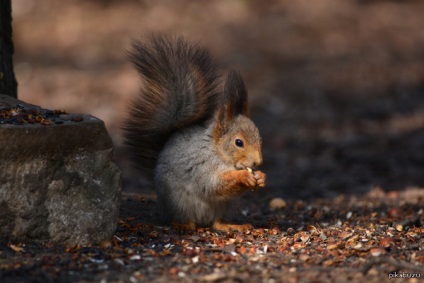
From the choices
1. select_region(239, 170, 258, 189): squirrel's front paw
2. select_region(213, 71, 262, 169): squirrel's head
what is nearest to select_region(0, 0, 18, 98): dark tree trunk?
select_region(213, 71, 262, 169): squirrel's head

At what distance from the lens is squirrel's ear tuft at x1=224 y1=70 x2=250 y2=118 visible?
3.75 metres

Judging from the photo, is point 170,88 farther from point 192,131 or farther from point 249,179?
point 249,179

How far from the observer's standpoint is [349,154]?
676 centimetres

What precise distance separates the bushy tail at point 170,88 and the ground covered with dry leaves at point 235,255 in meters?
0.57

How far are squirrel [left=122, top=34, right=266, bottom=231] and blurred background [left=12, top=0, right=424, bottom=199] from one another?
6.00ft

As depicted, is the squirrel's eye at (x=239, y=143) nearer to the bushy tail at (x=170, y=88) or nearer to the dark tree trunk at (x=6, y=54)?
the bushy tail at (x=170, y=88)

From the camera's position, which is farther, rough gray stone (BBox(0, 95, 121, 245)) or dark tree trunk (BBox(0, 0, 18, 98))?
dark tree trunk (BBox(0, 0, 18, 98))

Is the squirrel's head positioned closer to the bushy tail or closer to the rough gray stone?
the bushy tail

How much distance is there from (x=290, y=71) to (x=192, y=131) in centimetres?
489

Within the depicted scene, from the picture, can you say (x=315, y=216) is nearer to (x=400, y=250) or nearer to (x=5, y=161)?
(x=400, y=250)

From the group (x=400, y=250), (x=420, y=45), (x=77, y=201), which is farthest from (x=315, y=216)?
(x=420, y=45)

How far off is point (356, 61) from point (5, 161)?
667 cm

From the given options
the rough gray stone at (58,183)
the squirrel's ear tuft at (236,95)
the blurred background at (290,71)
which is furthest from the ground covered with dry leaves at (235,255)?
the blurred background at (290,71)

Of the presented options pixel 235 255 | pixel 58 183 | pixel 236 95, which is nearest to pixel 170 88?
pixel 236 95
